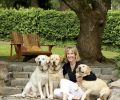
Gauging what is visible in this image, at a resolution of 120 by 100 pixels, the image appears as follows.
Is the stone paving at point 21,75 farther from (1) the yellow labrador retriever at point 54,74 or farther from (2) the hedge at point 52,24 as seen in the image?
(2) the hedge at point 52,24

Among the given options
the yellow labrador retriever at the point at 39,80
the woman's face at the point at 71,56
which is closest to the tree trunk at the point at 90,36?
the yellow labrador retriever at the point at 39,80

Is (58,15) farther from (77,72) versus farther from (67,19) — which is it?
(77,72)

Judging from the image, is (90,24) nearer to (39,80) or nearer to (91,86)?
(39,80)

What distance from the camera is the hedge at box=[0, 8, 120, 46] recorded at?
27172 millimetres

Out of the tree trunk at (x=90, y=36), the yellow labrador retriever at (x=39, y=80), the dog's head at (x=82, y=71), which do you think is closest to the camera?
the dog's head at (x=82, y=71)

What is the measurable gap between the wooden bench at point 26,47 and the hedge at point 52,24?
992cm

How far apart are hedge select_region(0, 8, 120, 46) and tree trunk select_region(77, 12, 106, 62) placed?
10.4 metres

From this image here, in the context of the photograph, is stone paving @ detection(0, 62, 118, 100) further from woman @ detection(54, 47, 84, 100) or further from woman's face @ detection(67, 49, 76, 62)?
woman's face @ detection(67, 49, 76, 62)

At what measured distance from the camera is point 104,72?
13.9 meters

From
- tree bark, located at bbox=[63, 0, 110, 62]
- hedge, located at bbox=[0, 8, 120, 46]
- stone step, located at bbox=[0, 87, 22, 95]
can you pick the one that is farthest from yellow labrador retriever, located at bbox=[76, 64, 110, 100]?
hedge, located at bbox=[0, 8, 120, 46]

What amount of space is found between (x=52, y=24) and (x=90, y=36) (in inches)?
451

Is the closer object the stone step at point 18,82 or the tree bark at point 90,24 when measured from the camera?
the stone step at point 18,82

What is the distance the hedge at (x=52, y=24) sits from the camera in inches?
1070

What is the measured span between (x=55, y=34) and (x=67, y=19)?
109 centimetres
